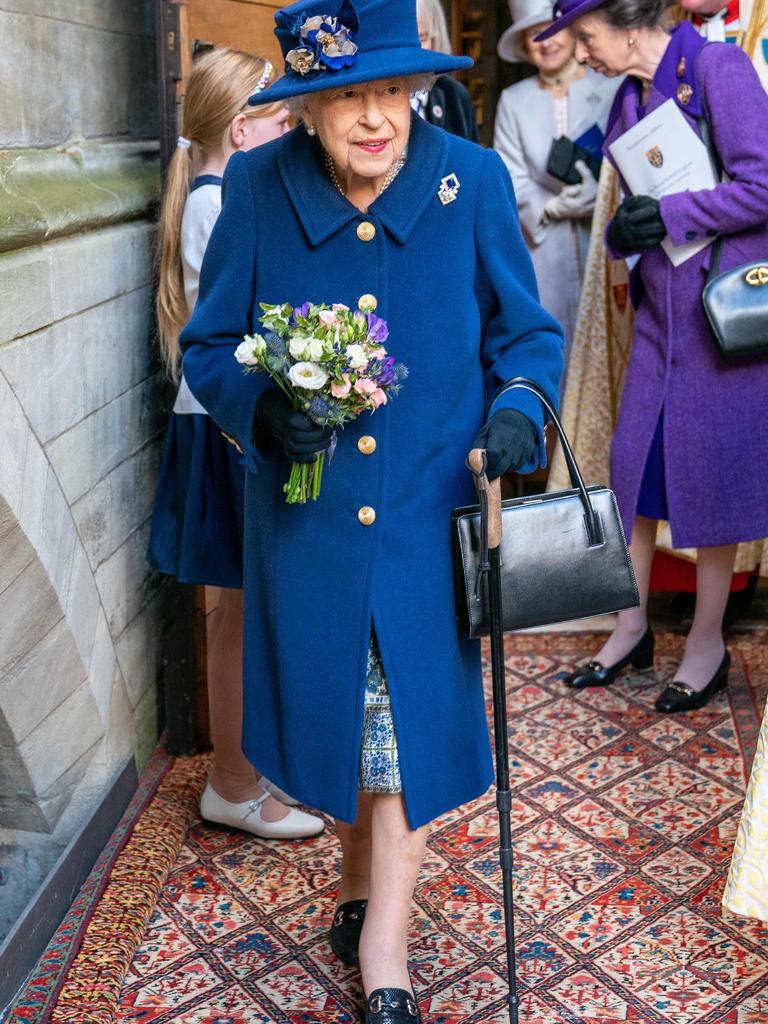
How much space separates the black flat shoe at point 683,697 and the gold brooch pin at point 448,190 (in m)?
2.04

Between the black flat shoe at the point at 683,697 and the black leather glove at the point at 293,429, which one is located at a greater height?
the black leather glove at the point at 293,429

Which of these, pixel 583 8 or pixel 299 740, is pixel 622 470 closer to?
pixel 583 8

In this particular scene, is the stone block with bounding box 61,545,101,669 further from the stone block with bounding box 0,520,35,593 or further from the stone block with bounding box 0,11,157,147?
the stone block with bounding box 0,11,157,147

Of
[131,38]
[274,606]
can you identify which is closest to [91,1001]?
[274,606]

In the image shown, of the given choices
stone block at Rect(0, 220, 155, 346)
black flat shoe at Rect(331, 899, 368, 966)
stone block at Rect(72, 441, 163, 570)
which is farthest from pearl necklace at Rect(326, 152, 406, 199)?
black flat shoe at Rect(331, 899, 368, 966)

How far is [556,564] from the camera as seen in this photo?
2439 millimetres

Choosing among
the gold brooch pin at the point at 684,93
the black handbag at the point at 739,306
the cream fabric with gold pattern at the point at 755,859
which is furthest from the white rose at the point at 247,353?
the gold brooch pin at the point at 684,93

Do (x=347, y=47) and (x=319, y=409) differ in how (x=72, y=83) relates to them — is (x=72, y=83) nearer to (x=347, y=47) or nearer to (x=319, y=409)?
(x=347, y=47)

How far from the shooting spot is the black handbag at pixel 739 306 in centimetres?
353

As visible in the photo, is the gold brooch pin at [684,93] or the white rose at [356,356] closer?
the white rose at [356,356]

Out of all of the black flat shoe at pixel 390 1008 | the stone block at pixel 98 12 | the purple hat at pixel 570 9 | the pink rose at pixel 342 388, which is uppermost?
the purple hat at pixel 570 9

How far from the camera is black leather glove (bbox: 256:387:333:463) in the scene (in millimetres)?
2193

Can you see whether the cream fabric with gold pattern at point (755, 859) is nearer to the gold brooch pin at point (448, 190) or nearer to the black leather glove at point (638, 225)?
the gold brooch pin at point (448, 190)

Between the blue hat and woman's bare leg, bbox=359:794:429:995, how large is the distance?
1206 mm
